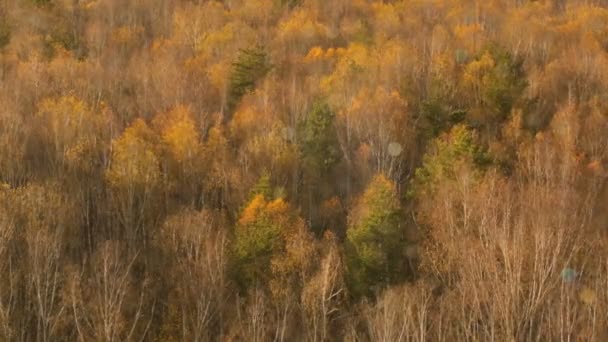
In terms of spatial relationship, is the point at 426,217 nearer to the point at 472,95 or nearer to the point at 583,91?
the point at 472,95

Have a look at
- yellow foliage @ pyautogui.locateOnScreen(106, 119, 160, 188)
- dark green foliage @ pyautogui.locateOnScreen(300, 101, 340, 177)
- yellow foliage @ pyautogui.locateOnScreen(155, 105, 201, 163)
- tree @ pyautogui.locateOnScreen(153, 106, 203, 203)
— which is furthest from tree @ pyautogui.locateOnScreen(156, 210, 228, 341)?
dark green foliage @ pyautogui.locateOnScreen(300, 101, 340, 177)

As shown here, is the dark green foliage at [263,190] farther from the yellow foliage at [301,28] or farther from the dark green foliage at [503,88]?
the yellow foliage at [301,28]

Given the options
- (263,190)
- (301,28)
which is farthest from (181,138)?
(301,28)

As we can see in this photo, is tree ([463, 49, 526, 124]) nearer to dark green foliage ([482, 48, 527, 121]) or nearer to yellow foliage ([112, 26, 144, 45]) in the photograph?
dark green foliage ([482, 48, 527, 121])

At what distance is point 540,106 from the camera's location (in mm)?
42844

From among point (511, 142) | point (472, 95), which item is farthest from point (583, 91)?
point (511, 142)

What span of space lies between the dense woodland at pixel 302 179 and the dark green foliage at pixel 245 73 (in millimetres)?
142

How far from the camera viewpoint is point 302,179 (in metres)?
36.2

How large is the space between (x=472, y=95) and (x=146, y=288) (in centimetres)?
2716

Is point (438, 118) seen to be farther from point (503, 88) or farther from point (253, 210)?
point (253, 210)

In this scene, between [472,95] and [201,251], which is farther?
[472,95]

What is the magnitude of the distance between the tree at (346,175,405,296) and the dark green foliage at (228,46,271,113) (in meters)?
19.6

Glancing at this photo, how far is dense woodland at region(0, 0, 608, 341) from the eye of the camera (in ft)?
62.3

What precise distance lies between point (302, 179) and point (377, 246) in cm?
1096
